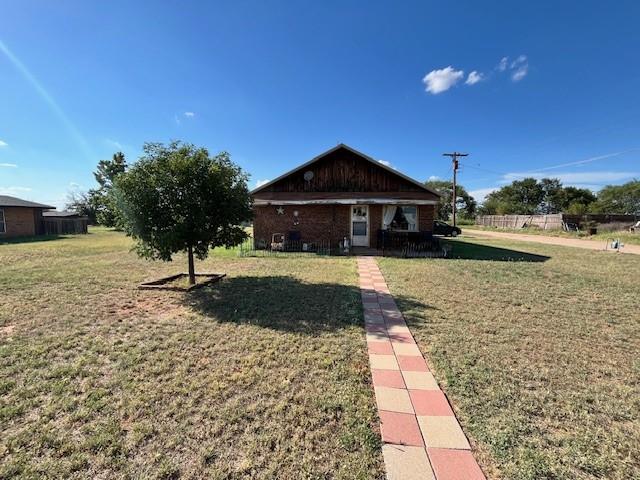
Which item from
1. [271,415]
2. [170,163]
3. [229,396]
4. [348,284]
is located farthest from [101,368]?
[348,284]

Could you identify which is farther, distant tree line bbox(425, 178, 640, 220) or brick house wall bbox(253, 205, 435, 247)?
distant tree line bbox(425, 178, 640, 220)

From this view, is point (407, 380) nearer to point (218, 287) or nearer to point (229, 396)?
point (229, 396)

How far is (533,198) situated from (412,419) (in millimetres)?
83291

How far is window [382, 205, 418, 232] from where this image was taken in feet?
46.4

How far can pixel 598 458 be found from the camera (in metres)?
2.15

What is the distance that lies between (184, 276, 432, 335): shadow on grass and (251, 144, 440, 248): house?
6675mm

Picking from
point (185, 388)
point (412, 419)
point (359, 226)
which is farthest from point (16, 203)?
point (412, 419)

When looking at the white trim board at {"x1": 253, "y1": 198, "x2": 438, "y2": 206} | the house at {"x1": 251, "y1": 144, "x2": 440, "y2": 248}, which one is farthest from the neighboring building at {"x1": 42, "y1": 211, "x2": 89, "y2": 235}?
the white trim board at {"x1": 253, "y1": 198, "x2": 438, "y2": 206}

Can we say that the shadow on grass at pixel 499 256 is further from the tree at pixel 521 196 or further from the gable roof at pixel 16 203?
the tree at pixel 521 196

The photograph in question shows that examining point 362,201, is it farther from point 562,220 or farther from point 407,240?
point 562,220

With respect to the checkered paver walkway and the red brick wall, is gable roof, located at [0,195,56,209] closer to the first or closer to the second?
the red brick wall

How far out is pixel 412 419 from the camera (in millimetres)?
2580

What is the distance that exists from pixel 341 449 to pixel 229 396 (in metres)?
1.26

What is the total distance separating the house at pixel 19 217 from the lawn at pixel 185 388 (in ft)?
75.4
